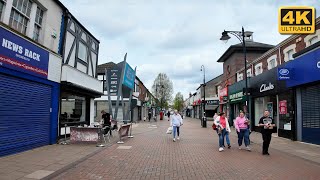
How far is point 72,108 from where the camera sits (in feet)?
52.2

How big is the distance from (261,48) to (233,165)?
23.3 metres

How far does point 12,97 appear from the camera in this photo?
9.66 m

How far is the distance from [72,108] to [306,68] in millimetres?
12424

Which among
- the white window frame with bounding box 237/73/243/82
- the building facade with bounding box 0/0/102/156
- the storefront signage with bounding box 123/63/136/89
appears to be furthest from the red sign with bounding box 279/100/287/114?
the building facade with bounding box 0/0/102/156

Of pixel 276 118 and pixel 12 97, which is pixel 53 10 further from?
pixel 276 118

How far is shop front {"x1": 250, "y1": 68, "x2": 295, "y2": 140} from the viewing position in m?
17.0

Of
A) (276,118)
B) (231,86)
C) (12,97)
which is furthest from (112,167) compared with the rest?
(231,86)

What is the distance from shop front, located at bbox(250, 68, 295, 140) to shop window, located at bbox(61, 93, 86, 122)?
12221mm

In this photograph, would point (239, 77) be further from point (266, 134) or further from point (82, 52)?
point (266, 134)

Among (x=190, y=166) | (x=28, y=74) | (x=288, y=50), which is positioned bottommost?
(x=190, y=166)

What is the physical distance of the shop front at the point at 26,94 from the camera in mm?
9234

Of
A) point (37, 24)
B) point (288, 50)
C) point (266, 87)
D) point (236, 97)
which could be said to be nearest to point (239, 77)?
point (236, 97)

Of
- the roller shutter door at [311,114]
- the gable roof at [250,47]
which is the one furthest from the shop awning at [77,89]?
the gable roof at [250,47]

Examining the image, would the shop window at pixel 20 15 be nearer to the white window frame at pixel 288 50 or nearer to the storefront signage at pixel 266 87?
the white window frame at pixel 288 50
